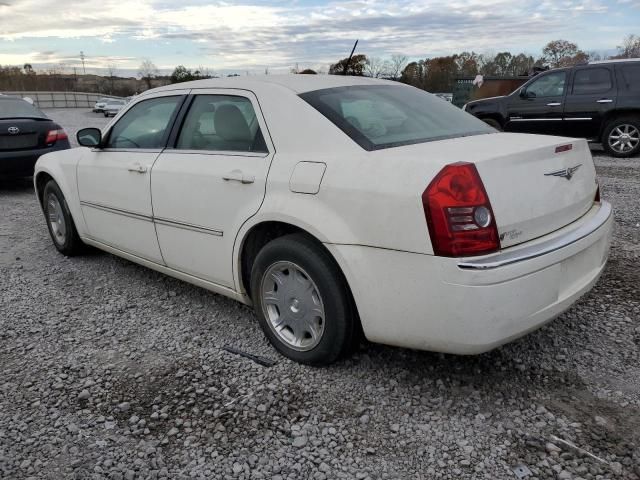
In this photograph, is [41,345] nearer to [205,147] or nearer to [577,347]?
[205,147]

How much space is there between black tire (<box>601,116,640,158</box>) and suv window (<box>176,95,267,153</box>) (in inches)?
350

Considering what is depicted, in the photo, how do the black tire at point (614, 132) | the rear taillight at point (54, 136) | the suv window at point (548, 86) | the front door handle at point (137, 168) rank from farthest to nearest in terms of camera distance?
the suv window at point (548, 86) < the black tire at point (614, 132) < the rear taillight at point (54, 136) < the front door handle at point (137, 168)

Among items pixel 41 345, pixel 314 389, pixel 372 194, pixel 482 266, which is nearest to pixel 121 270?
pixel 41 345

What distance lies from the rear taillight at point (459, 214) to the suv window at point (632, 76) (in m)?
9.22

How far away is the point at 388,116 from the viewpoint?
3.05m

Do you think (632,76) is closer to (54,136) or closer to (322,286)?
(322,286)

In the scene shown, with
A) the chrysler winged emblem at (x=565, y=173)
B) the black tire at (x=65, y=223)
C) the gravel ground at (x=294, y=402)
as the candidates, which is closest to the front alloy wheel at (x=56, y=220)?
the black tire at (x=65, y=223)

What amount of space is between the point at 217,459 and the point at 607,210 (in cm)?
246

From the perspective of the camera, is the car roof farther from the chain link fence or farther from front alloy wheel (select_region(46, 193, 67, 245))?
the chain link fence

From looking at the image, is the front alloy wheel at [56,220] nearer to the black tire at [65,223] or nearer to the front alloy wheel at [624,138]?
the black tire at [65,223]

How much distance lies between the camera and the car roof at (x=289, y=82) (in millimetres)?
3195

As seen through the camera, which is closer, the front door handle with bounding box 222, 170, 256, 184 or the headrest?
A: the front door handle with bounding box 222, 170, 256, 184

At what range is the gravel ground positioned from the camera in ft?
7.36

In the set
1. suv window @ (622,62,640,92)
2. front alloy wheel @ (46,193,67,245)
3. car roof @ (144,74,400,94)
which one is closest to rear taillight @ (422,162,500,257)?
car roof @ (144,74,400,94)
